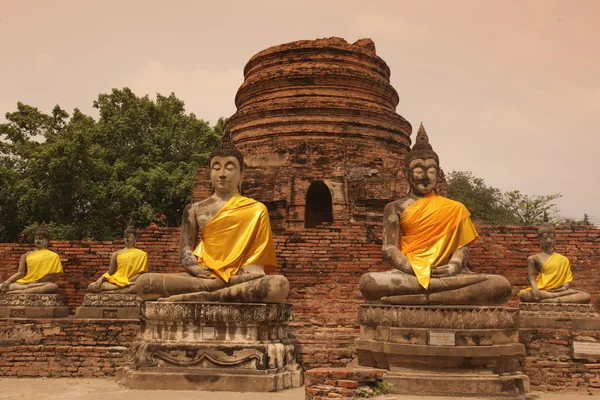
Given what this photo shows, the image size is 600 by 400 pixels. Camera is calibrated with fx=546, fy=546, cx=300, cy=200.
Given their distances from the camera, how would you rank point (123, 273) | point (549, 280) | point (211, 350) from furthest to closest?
point (123, 273) → point (549, 280) → point (211, 350)

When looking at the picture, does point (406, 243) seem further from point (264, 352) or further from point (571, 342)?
point (571, 342)

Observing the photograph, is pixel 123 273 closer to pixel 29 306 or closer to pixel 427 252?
pixel 29 306

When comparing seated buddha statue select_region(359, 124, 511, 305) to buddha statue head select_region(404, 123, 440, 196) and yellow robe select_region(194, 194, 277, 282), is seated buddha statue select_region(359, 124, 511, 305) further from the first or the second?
yellow robe select_region(194, 194, 277, 282)

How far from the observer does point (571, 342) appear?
6461 mm

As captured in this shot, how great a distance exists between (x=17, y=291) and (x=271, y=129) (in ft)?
25.8

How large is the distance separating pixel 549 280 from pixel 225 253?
206 inches

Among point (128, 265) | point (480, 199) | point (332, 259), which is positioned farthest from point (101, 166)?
point (480, 199)

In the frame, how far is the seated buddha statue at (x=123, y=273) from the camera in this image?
9.03m

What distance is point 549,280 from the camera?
834 cm

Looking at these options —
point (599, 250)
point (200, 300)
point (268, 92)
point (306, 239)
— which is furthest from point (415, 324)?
point (268, 92)

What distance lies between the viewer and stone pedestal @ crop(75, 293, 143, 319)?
883 cm

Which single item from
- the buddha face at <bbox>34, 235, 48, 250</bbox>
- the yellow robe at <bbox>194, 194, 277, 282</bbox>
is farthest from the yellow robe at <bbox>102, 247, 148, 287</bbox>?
the yellow robe at <bbox>194, 194, 277, 282</bbox>

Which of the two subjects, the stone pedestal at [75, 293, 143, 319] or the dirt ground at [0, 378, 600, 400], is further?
the stone pedestal at [75, 293, 143, 319]

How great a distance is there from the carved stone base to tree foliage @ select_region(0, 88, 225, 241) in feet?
38.9
